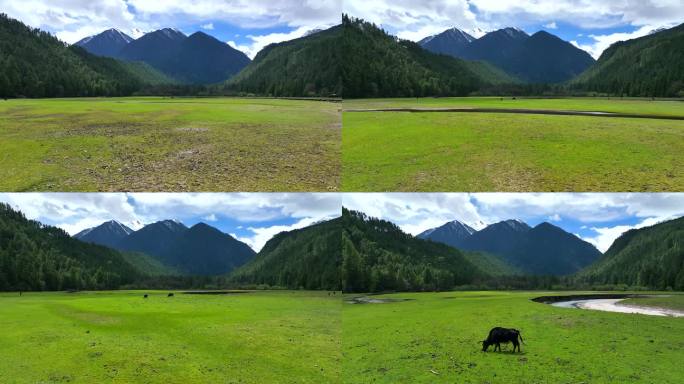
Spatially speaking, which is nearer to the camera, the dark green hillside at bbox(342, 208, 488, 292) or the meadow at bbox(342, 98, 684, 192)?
the meadow at bbox(342, 98, 684, 192)

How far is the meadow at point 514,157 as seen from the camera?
25.4 metres

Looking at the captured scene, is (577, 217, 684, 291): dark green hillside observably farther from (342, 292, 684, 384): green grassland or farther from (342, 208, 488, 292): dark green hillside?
(342, 292, 684, 384): green grassland

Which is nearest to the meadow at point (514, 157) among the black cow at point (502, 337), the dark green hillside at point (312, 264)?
the black cow at point (502, 337)

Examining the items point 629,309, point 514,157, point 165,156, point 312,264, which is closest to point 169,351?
point 165,156

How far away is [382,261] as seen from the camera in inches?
2970

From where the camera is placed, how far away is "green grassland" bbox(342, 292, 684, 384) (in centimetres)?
1886

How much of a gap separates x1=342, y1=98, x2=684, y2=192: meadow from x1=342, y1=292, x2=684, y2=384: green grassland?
785 centimetres

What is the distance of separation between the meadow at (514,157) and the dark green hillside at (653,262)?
309 ft

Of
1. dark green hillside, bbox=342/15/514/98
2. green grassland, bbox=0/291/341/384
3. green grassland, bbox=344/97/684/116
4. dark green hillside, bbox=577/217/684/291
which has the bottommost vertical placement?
dark green hillside, bbox=577/217/684/291

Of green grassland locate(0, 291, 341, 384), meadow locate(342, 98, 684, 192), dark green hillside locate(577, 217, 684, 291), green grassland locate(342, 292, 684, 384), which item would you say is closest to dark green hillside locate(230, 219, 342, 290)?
meadow locate(342, 98, 684, 192)

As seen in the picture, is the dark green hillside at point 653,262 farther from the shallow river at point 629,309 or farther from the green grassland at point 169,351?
the green grassland at point 169,351

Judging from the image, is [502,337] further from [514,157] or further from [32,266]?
[32,266]

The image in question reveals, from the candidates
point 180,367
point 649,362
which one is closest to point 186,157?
point 180,367

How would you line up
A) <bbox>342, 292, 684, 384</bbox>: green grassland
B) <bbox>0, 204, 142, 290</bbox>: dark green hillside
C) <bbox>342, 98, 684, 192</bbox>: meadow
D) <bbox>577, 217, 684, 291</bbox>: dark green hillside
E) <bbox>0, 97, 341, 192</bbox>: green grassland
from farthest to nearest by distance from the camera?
<bbox>0, 204, 142, 290</bbox>: dark green hillside, <bbox>577, 217, 684, 291</bbox>: dark green hillside, <bbox>342, 98, 684, 192</bbox>: meadow, <bbox>0, 97, 341, 192</bbox>: green grassland, <bbox>342, 292, 684, 384</bbox>: green grassland
